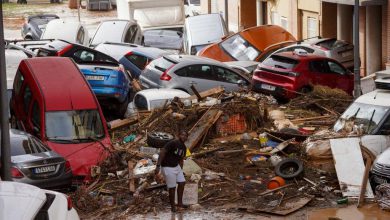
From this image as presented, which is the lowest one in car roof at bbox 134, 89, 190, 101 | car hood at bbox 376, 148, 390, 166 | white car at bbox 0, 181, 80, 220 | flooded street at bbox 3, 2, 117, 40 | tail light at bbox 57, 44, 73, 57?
flooded street at bbox 3, 2, 117, 40

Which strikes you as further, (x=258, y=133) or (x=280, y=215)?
(x=258, y=133)

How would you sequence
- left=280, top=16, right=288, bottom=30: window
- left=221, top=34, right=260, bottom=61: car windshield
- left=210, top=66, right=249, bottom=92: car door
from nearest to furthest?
left=210, top=66, right=249, bottom=92: car door
left=221, top=34, right=260, bottom=61: car windshield
left=280, top=16, right=288, bottom=30: window

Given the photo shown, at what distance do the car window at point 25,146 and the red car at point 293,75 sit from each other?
9109 mm

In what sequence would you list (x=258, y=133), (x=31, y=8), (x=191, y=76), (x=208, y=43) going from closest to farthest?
1. (x=258, y=133)
2. (x=191, y=76)
3. (x=208, y=43)
4. (x=31, y=8)

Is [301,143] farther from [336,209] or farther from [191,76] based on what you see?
[191,76]

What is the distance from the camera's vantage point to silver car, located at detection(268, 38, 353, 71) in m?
30.3

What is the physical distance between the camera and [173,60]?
26.4 meters

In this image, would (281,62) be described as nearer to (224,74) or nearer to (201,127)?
(224,74)

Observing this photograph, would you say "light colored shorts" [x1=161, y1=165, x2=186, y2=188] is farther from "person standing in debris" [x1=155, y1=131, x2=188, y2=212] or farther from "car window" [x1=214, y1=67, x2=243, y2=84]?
"car window" [x1=214, y1=67, x2=243, y2=84]

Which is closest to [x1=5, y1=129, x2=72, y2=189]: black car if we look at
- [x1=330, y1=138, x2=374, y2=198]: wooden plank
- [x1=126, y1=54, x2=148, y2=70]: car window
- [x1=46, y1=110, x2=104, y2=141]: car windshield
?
[x1=46, y1=110, x2=104, y2=141]: car windshield

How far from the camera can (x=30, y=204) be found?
738 centimetres

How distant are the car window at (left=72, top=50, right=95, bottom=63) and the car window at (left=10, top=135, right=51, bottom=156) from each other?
933cm

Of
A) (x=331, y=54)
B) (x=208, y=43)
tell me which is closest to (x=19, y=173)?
(x=331, y=54)

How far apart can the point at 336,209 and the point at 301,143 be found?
3.02m
